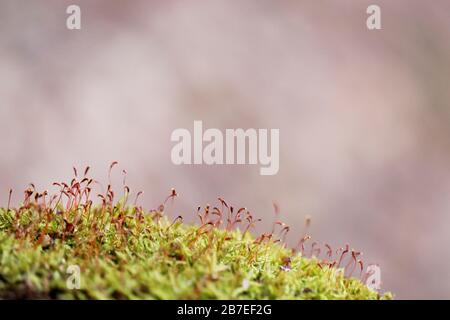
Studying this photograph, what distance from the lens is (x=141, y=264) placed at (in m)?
2.20

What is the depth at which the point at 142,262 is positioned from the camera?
2.22 m

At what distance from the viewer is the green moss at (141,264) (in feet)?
6.63

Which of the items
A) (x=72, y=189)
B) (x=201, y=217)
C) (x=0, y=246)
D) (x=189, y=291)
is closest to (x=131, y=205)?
(x=72, y=189)

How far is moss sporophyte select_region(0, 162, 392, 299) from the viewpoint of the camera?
79.7 inches

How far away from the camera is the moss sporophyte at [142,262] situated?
202 centimetres

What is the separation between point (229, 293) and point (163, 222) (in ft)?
3.66

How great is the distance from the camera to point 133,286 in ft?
6.62

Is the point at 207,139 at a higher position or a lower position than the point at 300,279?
higher

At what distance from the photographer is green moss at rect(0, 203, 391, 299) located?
6.63 feet

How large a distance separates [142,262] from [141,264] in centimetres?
3

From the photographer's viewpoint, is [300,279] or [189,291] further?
[300,279]
